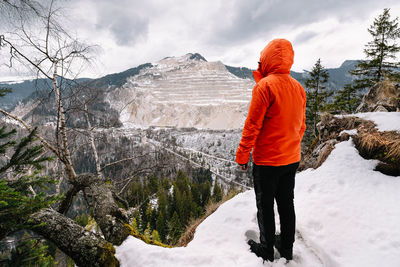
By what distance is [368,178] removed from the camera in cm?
309

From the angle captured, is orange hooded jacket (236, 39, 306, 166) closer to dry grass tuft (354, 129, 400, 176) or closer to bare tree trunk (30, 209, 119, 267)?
bare tree trunk (30, 209, 119, 267)

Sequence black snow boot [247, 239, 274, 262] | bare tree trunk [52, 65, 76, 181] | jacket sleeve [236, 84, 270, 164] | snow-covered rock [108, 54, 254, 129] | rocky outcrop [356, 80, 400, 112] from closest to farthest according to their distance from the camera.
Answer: jacket sleeve [236, 84, 270, 164] → black snow boot [247, 239, 274, 262] → bare tree trunk [52, 65, 76, 181] → rocky outcrop [356, 80, 400, 112] → snow-covered rock [108, 54, 254, 129]

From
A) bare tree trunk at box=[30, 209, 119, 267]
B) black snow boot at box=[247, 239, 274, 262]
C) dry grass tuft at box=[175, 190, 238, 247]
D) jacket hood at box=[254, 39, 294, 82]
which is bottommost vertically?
dry grass tuft at box=[175, 190, 238, 247]

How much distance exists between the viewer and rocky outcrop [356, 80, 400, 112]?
564 centimetres

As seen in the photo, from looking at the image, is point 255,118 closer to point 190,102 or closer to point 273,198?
point 273,198

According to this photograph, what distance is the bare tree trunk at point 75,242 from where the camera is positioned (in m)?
1.84

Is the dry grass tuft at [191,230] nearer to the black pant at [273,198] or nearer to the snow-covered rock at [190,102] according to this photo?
the black pant at [273,198]

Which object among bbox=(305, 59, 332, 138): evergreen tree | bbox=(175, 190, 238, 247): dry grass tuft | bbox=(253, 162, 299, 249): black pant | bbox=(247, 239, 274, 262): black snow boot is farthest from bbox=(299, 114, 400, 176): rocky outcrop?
bbox=(305, 59, 332, 138): evergreen tree

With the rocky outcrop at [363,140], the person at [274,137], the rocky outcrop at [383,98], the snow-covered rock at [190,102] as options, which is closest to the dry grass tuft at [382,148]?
the rocky outcrop at [363,140]

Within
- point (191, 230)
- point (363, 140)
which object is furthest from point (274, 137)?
point (363, 140)

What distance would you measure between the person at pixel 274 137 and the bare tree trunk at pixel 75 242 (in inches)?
70.7

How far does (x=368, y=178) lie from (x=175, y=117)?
478ft

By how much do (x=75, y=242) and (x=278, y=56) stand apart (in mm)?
2975

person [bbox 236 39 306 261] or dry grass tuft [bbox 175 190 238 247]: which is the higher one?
person [bbox 236 39 306 261]
